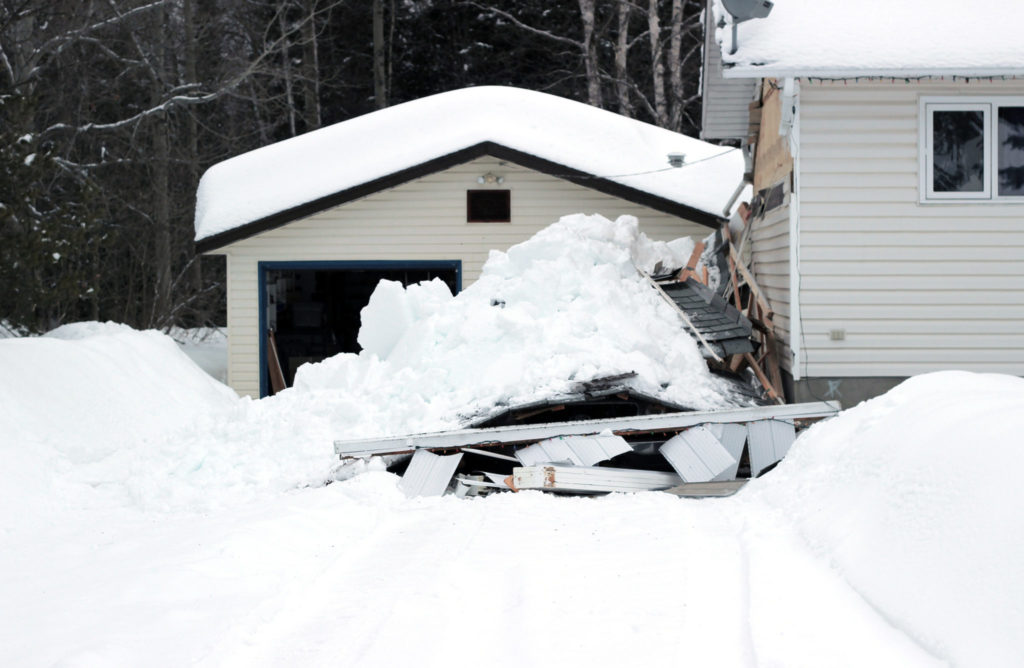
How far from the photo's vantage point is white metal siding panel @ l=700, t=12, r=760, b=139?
1490 centimetres

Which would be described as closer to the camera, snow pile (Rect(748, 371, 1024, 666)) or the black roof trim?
snow pile (Rect(748, 371, 1024, 666))

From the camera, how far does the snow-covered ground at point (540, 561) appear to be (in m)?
4.39

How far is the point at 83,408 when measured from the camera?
1087 centimetres

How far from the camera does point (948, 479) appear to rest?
4859mm

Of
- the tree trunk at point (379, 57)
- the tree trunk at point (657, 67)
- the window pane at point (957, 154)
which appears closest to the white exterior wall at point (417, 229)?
the window pane at point (957, 154)

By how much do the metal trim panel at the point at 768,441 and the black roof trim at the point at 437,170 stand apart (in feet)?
21.8

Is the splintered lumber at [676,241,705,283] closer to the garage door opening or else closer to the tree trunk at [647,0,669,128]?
the garage door opening

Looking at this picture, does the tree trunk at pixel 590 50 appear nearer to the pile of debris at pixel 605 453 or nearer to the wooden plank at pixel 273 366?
the wooden plank at pixel 273 366

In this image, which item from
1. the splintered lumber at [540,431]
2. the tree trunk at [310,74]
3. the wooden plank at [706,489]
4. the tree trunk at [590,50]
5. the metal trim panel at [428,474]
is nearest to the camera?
the wooden plank at [706,489]

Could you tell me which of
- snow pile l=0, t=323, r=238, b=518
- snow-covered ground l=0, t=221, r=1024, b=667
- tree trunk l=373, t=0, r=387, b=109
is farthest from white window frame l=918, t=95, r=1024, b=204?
tree trunk l=373, t=0, r=387, b=109

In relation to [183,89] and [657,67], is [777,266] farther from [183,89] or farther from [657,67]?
[183,89]

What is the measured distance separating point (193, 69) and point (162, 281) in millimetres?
6477

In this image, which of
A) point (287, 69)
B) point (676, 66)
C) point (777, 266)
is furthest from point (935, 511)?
point (287, 69)

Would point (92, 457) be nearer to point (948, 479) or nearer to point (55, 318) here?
point (948, 479)
